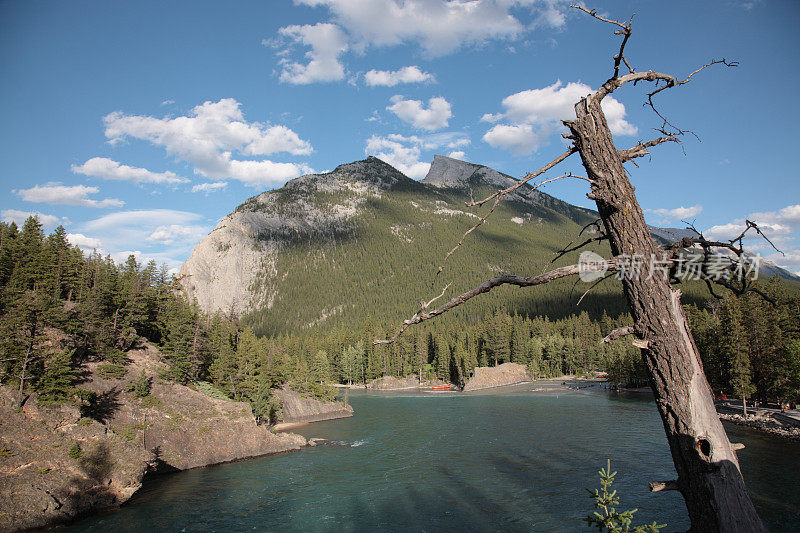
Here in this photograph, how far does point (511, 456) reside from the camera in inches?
1107

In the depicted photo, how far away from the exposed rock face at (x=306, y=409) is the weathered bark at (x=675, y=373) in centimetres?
4825

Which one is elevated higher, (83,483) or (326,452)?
(83,483)

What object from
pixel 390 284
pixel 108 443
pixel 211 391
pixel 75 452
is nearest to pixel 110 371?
pixel 211 391

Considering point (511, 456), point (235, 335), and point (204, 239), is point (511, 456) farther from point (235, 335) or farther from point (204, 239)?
point (204, 239)

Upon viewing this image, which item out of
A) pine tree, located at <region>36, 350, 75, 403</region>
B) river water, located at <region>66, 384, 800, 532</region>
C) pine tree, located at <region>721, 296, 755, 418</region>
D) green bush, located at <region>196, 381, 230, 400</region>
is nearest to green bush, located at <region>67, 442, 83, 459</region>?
river water, located at <region>66, 384, 800, 532</region>

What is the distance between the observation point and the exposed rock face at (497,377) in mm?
79812

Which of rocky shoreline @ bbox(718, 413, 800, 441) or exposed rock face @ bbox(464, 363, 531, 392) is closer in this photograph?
rocky shoreline @ bbox(718, 413, 800, 441)

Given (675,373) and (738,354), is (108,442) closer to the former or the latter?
(675,373)

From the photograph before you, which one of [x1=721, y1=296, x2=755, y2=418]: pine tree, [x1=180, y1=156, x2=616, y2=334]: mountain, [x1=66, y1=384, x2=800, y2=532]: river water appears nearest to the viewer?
[x1=66, y1=384, x2=800, y2=532]: river water

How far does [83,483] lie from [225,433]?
1075 centimetres

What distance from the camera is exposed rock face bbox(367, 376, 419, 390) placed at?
88.1m

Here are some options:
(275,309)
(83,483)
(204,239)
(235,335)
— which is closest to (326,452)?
(83,483)

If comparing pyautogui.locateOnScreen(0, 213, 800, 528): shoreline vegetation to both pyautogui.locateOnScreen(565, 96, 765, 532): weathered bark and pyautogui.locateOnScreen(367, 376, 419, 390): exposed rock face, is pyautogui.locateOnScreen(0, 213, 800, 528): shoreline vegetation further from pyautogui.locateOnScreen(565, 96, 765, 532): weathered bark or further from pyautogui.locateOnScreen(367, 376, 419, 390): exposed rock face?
pyautogui.locateOnScreen(367, 376, 419, 390): exposed rock face

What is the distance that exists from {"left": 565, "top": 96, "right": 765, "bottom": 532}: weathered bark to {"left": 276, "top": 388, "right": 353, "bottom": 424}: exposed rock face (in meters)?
48.2
